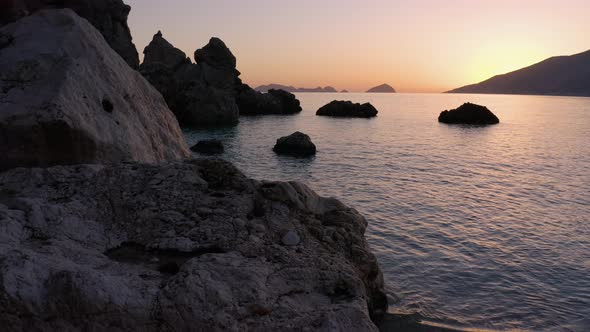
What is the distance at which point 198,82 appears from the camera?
257ft

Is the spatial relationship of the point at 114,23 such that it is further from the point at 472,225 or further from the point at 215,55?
the point at 472,225

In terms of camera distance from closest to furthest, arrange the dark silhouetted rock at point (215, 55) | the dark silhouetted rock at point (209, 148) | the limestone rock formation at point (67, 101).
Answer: the limestone rock formation at point (67, 101) → the dark silhouetted rock at point (209, 148) → the dark silhouetted rock at point (215, 55)

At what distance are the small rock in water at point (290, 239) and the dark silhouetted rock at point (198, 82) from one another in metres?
68.2

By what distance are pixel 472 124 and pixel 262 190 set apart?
8749 cm

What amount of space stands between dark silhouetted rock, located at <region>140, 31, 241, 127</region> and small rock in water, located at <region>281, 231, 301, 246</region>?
6824 cm

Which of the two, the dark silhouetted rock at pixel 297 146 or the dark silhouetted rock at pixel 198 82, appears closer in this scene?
the dark silhouetted rock at pixel 297 146

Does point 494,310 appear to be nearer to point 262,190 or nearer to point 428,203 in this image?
point 262,190

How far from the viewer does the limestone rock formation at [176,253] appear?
16.9 ft

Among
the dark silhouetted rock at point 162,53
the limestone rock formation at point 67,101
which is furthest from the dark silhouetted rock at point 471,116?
the limestone rock formation at point 67,101

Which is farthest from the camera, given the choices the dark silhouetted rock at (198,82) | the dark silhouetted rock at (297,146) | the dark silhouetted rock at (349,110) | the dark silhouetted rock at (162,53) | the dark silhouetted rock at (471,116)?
the dark silhouetted rock at (349,110)

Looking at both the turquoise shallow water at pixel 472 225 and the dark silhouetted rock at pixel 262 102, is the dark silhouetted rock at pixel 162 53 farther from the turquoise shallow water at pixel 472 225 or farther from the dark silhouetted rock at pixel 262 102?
the turquoise shallow water at pixel 472 225

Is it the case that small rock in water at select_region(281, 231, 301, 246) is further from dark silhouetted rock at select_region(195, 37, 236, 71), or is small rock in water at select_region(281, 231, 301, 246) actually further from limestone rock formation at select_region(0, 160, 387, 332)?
dark silhouetted rock at select_region(195, 37, 236, 71)

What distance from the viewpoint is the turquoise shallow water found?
10617mm

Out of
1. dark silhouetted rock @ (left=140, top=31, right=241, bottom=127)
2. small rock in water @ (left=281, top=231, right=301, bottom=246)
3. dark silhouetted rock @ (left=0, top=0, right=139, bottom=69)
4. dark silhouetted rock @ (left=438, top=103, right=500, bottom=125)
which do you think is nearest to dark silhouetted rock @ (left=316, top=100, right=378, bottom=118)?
dark silhouetted rock @ (left=438, top=103, right=500, bottom=125)
